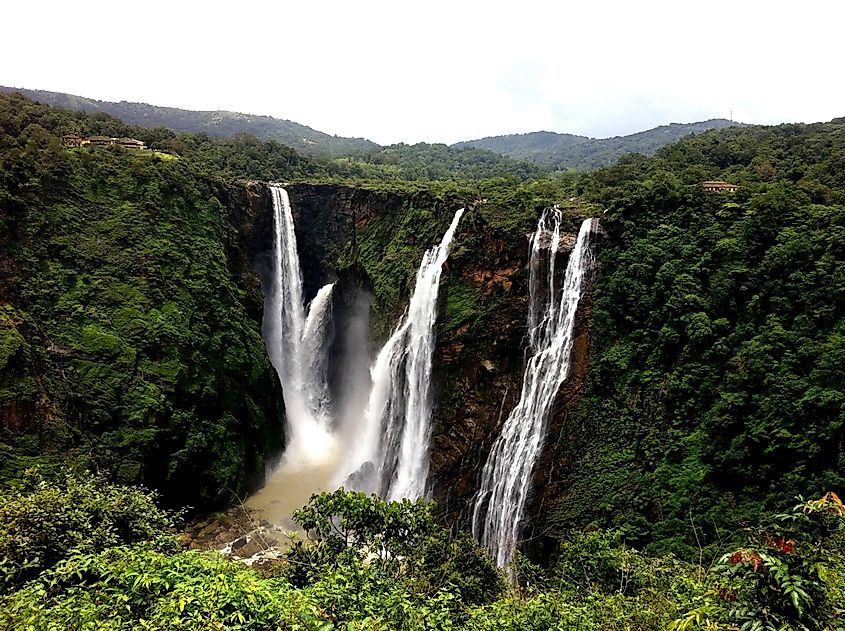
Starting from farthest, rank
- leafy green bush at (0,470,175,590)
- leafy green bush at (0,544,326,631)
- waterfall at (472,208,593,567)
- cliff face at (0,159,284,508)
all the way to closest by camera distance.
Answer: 1. cliff face at (0,159,284,508)
2. waterfall at (472,208,593,567)
3. leafy green bush at (0,470,175,590)
4. leafy green bush at (0,544,326,631)

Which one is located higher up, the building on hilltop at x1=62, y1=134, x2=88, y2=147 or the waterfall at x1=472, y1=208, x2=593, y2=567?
the building on hilltop at x1=62, y1=134, x2=88, y2=147

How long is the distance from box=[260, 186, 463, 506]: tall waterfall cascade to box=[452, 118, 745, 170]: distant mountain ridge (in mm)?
61146

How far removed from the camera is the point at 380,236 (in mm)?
34219

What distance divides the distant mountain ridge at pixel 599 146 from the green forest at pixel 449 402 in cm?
6315

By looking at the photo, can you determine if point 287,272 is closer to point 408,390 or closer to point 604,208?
point 408,390

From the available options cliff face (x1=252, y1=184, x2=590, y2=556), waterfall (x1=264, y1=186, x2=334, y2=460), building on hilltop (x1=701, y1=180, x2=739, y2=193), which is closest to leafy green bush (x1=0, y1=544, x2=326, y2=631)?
cliff face (x1=252, y1=184, x2=590, y2=556)

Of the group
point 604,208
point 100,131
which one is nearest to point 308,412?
point 604,208

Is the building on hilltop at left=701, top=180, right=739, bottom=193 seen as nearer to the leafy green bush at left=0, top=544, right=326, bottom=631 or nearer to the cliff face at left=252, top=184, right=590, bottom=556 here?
the cliff face at left=252, top=184, right=590, bottom=556

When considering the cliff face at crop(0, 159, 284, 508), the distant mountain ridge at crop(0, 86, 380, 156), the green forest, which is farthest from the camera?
the distant mountain ridge at crop(0, 86, 380, 156)

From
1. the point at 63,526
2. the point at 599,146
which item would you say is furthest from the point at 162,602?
the point at 599,146

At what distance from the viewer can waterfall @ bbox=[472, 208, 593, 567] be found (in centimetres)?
1870

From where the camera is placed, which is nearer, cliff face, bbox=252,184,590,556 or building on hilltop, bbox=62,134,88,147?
cliff face, bbox=252,184,590,556

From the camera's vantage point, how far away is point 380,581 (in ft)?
27.7

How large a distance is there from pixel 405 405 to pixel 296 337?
44.4ft
